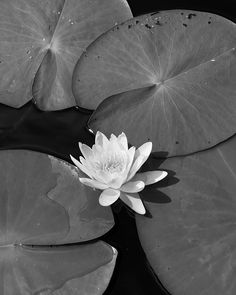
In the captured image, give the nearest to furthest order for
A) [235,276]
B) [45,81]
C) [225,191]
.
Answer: [235,276] → [225,191] → [45,81]

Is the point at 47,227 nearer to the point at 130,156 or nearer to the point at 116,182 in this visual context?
the point at 116,182

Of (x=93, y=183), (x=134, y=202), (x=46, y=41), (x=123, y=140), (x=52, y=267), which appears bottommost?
(x=52, y=267)

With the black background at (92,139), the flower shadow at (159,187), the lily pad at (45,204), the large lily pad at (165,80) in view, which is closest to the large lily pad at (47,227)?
the lily pad at (45,204)

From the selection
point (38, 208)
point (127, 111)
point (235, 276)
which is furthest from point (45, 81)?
point (235, 276)

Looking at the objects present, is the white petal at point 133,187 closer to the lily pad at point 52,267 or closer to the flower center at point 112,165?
the flower center at point 112,165

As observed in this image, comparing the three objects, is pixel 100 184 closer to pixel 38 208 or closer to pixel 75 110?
pixel 38 208

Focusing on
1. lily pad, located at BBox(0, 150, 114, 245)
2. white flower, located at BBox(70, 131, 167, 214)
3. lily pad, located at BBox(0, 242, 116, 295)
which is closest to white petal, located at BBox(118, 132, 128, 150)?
white flower, located at BBox(70, 131, 167, 214)

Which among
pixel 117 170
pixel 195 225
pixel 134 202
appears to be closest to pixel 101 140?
pixel 117 170

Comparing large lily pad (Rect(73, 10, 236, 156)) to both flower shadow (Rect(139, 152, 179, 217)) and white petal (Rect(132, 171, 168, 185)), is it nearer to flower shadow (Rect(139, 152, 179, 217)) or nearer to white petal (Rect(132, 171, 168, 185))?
flower shadow (Rect(139, 152, 179, 217))
